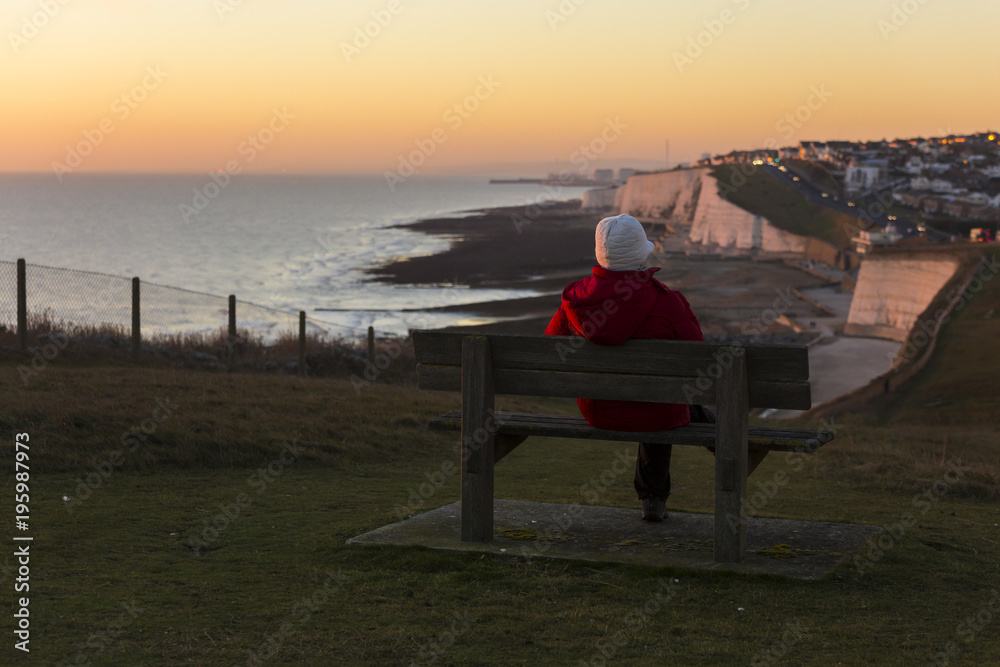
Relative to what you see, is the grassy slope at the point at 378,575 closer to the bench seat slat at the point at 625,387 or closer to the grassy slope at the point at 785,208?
the bench seat slat at the point at 625,387

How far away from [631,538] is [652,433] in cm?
68

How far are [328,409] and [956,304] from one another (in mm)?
35127

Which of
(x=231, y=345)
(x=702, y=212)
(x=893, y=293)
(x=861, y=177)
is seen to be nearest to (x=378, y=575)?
(x=231, y=345)

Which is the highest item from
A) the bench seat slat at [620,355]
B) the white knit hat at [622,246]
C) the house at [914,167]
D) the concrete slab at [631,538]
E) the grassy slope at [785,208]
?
the house at [914,167]

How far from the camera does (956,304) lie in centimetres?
3950

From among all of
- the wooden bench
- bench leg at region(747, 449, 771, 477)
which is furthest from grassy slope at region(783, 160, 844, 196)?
the wooden bench

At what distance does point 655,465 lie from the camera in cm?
583

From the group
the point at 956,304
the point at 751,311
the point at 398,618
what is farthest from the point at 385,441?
the point at 751,311

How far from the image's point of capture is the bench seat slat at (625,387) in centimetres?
495

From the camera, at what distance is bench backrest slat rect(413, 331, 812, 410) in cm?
493

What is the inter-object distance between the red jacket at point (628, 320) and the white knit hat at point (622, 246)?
48 millimetres

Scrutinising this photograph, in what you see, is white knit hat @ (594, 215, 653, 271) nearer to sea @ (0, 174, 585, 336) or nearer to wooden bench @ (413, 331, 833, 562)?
wooden bench @ (413, 331, 833, 562)

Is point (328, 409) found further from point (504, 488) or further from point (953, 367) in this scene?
point (953, 367)

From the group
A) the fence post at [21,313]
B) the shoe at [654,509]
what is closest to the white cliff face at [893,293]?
the fence post at [21,313]
